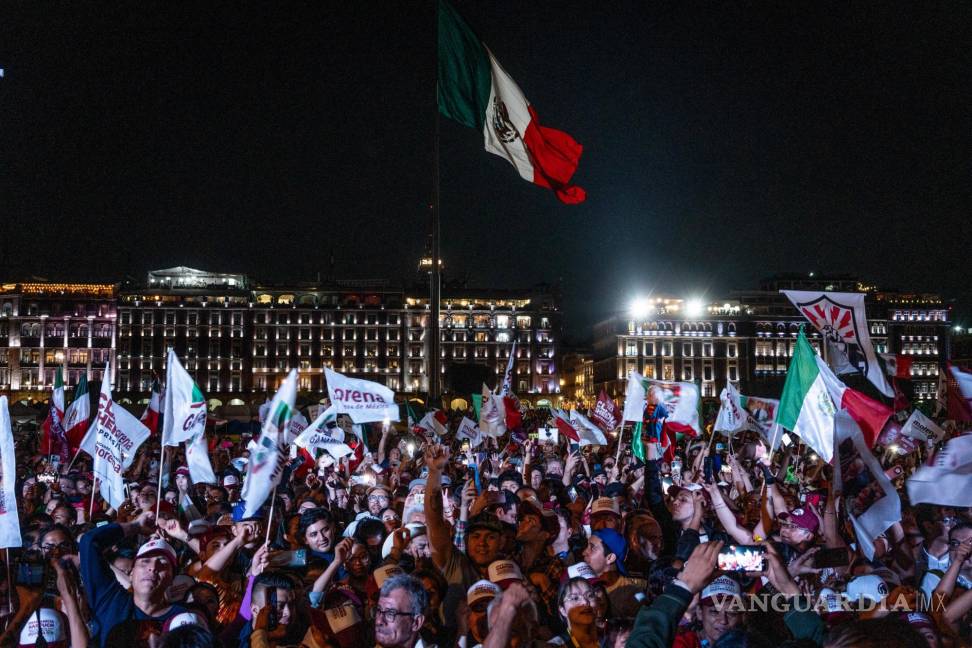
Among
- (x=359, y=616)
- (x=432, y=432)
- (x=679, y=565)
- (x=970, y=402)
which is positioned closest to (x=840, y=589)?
(x=679, y=565)

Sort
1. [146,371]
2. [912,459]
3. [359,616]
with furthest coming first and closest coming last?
1. [146,371]
2. [912,459]
3. [359,616]

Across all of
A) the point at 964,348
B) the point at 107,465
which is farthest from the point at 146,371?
the point at 964,348

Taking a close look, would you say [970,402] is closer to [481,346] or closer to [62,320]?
[481,346]

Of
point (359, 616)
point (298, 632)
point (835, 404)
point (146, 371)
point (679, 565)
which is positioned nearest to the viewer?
point (359, 616)

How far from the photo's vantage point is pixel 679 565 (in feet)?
17.4

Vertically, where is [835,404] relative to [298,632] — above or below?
above

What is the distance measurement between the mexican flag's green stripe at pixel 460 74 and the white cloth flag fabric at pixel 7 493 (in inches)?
353

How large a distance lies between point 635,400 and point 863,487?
733 centimetres

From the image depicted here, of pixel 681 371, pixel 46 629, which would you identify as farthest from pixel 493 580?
pixel 681 371

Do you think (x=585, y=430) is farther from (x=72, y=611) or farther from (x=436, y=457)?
(x=72, y=611)

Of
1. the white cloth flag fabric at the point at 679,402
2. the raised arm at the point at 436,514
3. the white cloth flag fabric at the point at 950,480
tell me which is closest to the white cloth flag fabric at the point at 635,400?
the white cloth flag fabric at the point at 679,402

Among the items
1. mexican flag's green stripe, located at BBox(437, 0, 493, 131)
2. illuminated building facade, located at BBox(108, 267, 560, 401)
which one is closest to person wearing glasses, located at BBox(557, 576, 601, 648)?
mexican flag's green stripe, located at BBox(437, 0, 493, 131)

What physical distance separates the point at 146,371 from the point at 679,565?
329ft

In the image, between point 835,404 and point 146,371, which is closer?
point 835,404
